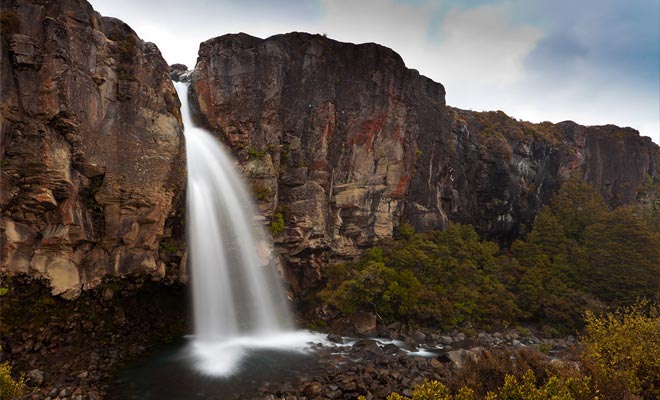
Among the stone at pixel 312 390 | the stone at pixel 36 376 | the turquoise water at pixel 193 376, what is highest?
the stone at pixel 36 376

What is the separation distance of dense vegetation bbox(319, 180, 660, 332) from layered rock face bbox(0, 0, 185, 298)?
15445 mm

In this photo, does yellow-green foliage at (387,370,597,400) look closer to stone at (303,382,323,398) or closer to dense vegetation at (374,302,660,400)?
dense vegetation at (374,302,660,400)

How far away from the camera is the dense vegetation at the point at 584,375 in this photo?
32.1ft

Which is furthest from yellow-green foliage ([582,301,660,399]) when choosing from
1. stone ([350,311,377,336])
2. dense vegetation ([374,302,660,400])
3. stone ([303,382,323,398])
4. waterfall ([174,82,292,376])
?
waterfall ([174,82,292,376])

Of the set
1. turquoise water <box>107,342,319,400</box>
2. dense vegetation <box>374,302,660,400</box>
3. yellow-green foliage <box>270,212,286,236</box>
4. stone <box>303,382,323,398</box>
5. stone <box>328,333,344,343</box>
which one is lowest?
stone <box>328,333,344,343</box>

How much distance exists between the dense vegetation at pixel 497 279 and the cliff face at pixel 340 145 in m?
3.80

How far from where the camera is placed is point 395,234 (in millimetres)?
38188

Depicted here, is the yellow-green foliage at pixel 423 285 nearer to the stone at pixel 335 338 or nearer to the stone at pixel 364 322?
the stone at pixel 364 322

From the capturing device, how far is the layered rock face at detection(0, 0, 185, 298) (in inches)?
684

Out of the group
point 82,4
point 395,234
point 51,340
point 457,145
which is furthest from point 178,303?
point 457,145

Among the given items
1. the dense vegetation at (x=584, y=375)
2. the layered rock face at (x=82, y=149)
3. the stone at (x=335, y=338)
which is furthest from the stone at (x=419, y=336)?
the layered rock face at (x=82, y=149)

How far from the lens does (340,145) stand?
3544 cm

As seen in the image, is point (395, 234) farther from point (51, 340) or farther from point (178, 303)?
point (51, 340)

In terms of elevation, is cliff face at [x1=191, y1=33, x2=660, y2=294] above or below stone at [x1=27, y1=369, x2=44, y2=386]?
above
